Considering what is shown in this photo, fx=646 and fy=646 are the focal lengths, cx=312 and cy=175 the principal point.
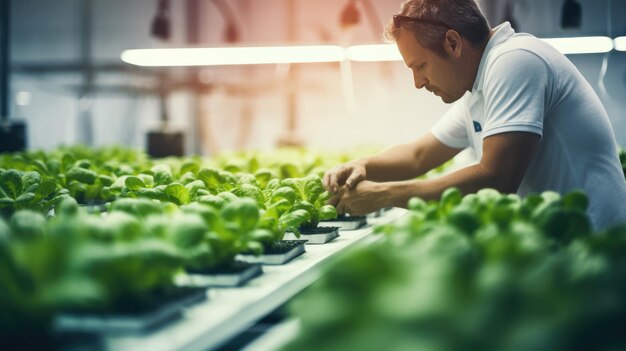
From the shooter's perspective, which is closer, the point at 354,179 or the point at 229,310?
the point at 229,310

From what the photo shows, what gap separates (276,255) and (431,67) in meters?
0.99

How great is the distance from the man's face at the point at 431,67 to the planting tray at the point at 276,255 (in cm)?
87

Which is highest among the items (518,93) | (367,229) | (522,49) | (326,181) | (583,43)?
(583,43)

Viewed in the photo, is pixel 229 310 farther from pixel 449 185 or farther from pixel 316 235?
pixel 449 185

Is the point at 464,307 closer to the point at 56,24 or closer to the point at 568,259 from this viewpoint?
the point at 568,259

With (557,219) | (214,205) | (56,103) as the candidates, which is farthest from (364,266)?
(56,103)

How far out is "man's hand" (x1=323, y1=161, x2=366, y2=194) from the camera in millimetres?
2021

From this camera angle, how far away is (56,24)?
7.73 meters

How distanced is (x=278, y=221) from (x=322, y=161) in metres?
1.41

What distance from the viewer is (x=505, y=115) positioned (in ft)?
5.84

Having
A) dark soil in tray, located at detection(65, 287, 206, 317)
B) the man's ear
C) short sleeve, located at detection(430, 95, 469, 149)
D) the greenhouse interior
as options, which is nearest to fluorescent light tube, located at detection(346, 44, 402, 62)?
the greenhouse interior

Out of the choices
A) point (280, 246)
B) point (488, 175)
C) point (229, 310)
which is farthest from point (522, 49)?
point (229, 310)

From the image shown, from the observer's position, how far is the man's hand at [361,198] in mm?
1945

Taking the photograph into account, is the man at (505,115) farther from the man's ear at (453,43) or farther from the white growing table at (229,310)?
the white growing table at (229,310)
